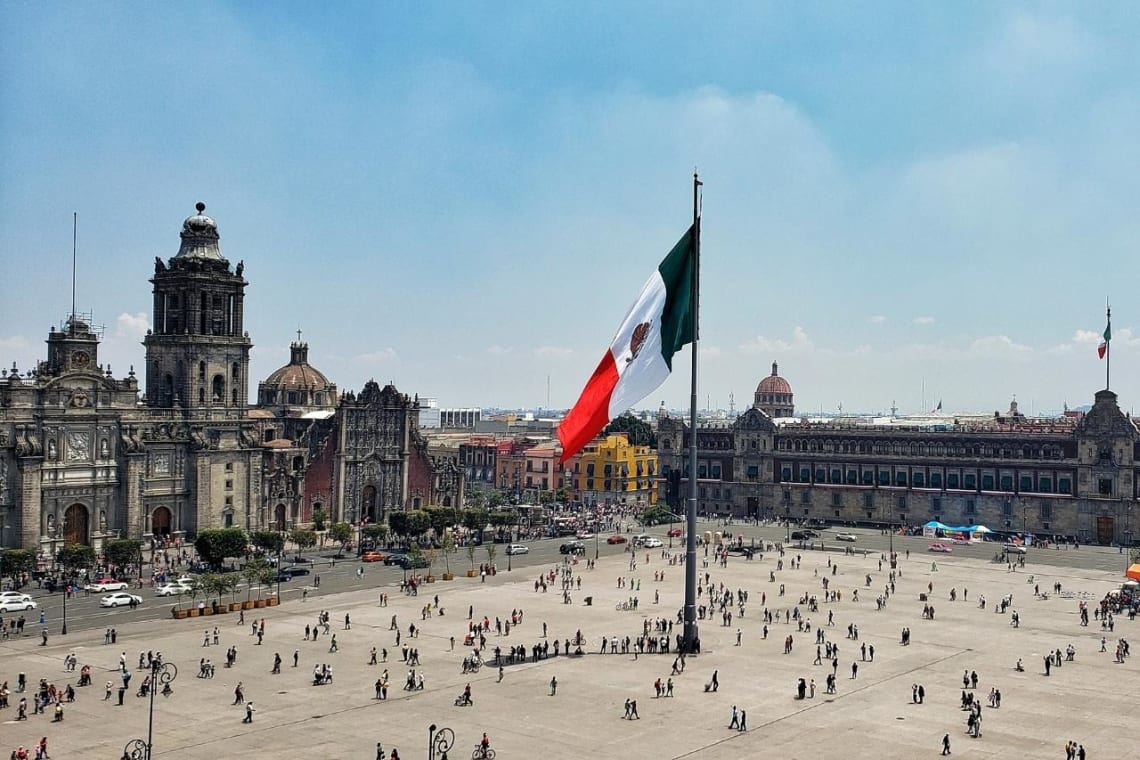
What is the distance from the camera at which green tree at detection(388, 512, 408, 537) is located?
110 metres

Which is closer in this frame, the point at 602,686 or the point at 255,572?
the point at 602,686

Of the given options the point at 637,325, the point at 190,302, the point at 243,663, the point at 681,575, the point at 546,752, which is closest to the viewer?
the point at 546,752

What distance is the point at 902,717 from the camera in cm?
4997

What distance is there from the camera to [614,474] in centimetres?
15712

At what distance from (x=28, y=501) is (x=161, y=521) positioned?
572 inches

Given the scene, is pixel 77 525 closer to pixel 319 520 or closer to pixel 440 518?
pixel 319 520

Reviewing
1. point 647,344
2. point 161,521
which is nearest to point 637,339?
point 647,344

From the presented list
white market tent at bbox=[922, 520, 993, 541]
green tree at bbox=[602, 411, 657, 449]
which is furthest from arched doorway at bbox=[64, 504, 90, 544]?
green tree at bbox=[602, 411, 657, 449]

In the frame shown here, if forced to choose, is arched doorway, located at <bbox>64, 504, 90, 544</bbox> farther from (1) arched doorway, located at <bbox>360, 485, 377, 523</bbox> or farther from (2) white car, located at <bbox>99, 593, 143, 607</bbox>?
(1) arched doorway, located at <bbox>360, 485, 377, 523</bbox>

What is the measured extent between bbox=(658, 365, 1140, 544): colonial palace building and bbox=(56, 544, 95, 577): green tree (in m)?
59.4

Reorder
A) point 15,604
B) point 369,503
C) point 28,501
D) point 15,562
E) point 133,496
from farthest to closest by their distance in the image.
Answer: point 369,503 < point 133,496 < point 28,501 < point 15,562 < point 15,604

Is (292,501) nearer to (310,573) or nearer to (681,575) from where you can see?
(310,573)

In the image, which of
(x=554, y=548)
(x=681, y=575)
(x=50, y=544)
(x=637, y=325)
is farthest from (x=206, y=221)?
(x=637, y=325)

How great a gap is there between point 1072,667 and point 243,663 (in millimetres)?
41207
